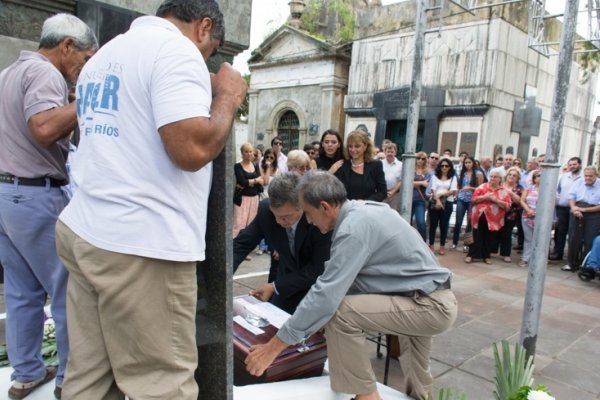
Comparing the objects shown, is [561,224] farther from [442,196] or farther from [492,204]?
[442,196]

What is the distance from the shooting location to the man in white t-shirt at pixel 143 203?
130 cm

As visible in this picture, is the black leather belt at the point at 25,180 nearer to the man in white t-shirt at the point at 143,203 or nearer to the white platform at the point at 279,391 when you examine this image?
the man in white t-shirt at the point at 143,203

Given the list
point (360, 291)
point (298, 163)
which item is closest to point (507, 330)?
point (360, 291)

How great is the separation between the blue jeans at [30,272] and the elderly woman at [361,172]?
349cm

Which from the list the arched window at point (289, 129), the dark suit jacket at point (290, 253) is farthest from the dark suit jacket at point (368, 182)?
the arched window at point (289, 129)

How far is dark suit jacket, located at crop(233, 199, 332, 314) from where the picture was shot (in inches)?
112

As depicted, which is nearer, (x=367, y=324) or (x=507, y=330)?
(x=367, y=324)

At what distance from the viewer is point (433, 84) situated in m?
13.8

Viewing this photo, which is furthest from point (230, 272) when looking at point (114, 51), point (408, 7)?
point (408, 7)

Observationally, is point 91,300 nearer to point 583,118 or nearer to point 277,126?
point 277,126

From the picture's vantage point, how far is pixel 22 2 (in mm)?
3758

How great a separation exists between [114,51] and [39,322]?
1.40m

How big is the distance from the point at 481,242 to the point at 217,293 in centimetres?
656

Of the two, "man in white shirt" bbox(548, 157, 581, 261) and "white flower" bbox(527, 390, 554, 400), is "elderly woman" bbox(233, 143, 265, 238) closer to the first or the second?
"man in white shirt" bbox(548, 157, 581, 261)
